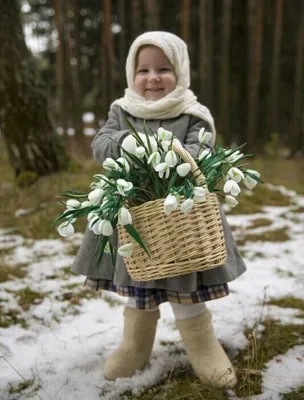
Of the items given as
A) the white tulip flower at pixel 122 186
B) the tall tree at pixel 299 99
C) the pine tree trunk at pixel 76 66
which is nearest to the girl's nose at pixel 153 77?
the white tulip flower at pixel 122 186

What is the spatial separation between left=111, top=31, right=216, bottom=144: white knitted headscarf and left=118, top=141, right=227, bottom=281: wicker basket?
295 mm

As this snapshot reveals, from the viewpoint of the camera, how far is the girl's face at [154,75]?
1.59m

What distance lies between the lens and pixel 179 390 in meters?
1.60

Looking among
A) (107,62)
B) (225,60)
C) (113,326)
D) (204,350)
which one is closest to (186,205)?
(204,350)

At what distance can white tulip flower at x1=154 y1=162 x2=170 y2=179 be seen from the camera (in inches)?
48.7

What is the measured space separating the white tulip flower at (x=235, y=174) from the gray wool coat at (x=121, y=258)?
0.20 meters

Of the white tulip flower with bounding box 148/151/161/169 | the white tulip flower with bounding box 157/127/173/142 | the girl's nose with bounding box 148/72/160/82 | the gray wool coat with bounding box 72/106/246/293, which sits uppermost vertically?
the girl's nose with bounding box 148/72/160/82

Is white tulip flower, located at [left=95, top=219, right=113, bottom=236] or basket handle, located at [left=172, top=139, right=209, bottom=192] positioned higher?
basket handle, located at [left=172, top=139, right=209, bottom=192]

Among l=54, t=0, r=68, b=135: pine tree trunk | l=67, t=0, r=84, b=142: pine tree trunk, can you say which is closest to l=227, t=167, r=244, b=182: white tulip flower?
l=54, t=0, r=68, b=135: pine tree trunk

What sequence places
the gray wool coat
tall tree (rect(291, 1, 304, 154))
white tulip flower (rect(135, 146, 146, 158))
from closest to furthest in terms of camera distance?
1. white tulip flower (rect(135, 146, 146, 158))
2. the gray wool coat
3. tall tree (rect(291, 1, 304, 154))

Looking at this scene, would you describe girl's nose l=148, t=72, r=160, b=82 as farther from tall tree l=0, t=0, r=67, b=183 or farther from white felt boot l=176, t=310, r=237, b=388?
tall tree l=0, t=0, r=67, b=183

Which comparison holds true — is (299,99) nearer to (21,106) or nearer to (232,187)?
(21,106)

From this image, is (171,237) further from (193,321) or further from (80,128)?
(80,128)

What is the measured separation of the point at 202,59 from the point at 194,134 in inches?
192
